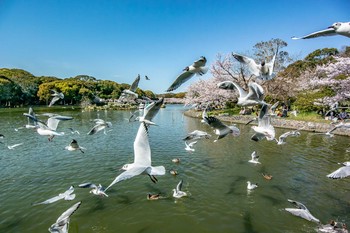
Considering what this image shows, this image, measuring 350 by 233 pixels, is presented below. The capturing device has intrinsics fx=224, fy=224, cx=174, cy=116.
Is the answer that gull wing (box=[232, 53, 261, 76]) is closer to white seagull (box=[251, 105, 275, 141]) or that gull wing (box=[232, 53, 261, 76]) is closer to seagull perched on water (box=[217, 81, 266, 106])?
seagull perched on water (box=[217, 81, 266, 106])

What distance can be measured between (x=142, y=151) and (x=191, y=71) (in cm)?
254

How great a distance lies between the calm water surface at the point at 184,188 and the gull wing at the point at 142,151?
2.82 metres

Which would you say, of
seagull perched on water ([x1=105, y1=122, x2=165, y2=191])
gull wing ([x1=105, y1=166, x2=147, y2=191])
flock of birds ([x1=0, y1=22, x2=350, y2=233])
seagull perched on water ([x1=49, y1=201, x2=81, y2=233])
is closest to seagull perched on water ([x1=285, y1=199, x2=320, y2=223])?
flock of birds ([x1=0, y1=22, x2=350, y2=233])

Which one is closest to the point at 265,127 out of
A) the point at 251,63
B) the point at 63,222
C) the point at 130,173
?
the point at 251,63

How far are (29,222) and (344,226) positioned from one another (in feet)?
30.3

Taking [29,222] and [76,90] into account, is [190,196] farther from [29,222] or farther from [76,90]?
[76,90]

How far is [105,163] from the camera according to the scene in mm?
12461

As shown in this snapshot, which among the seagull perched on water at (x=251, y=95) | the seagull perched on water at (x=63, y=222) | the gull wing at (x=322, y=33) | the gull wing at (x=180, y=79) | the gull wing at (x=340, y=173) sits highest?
the gull wing at (x=322, y=33)

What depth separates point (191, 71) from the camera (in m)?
6.10

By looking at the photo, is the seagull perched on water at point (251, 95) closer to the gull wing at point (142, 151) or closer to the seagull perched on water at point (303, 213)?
the gull wing at point (142, 151)

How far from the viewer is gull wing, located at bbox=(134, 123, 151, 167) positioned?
197 inches

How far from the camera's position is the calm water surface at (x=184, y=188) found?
22.7ft

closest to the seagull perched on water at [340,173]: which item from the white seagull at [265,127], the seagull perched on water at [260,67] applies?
the white seagull at [265,127]

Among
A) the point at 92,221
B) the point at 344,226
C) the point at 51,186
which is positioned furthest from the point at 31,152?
the point at 344,226
